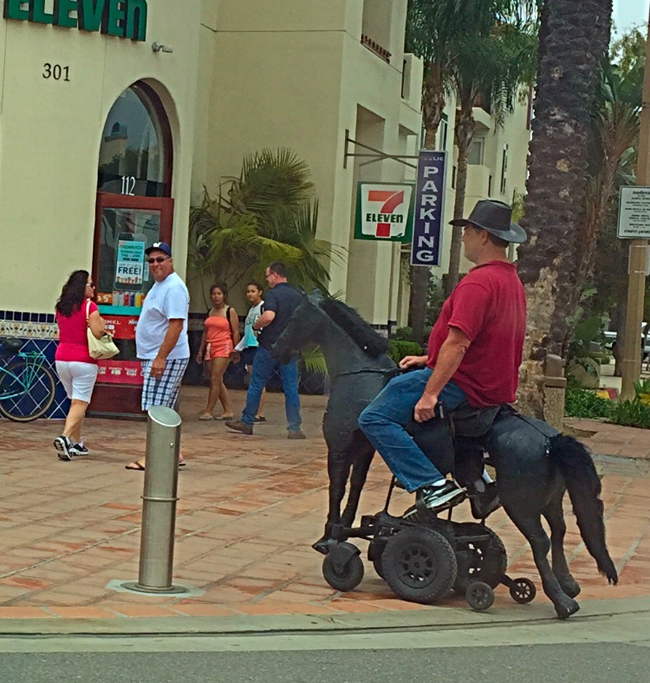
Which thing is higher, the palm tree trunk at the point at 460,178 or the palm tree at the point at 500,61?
the palm tree at the point at 500,61

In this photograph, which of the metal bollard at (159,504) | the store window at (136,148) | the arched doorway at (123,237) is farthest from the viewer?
the store window at (136,148)

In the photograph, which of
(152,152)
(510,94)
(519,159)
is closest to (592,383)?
(510,94)

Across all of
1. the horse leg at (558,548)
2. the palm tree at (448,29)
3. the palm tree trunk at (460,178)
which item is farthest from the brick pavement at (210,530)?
the palm tree trunk at (460,178)

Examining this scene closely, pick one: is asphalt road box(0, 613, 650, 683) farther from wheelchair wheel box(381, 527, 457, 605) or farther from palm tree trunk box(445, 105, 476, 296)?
palm tree trunk box(445, 105, 476, 296)

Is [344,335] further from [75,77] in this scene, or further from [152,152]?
[152,152]

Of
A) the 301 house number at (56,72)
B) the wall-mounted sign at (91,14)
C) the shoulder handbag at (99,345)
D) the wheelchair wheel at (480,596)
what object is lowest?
the wheelchair wheel at (480,596)

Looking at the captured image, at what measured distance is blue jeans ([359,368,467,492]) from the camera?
24.4 ft

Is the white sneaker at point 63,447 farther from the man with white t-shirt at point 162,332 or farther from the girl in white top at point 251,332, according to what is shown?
the girl in white top at point 251,332

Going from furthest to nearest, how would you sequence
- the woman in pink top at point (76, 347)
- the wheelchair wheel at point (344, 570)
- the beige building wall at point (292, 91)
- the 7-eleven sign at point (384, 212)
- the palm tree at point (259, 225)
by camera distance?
the 7-eleven sign at point (384, 212) < the beige building wall at point (292, 91) < the palm tree at point (259, 225) < the woman in pink top at point (76, 347) < the wheelchair wheel at point (344, 570)

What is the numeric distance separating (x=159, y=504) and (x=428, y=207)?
15.2 m

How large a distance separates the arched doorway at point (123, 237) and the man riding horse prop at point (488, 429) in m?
8.83

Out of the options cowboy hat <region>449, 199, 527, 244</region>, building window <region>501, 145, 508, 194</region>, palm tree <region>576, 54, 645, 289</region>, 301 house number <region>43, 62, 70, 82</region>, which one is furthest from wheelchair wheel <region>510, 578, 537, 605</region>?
building window <region>501, 145, 508, 194</region>

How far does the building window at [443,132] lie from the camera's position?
128 ft

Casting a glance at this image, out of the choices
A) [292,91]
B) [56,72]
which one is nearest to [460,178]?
[292,91]
